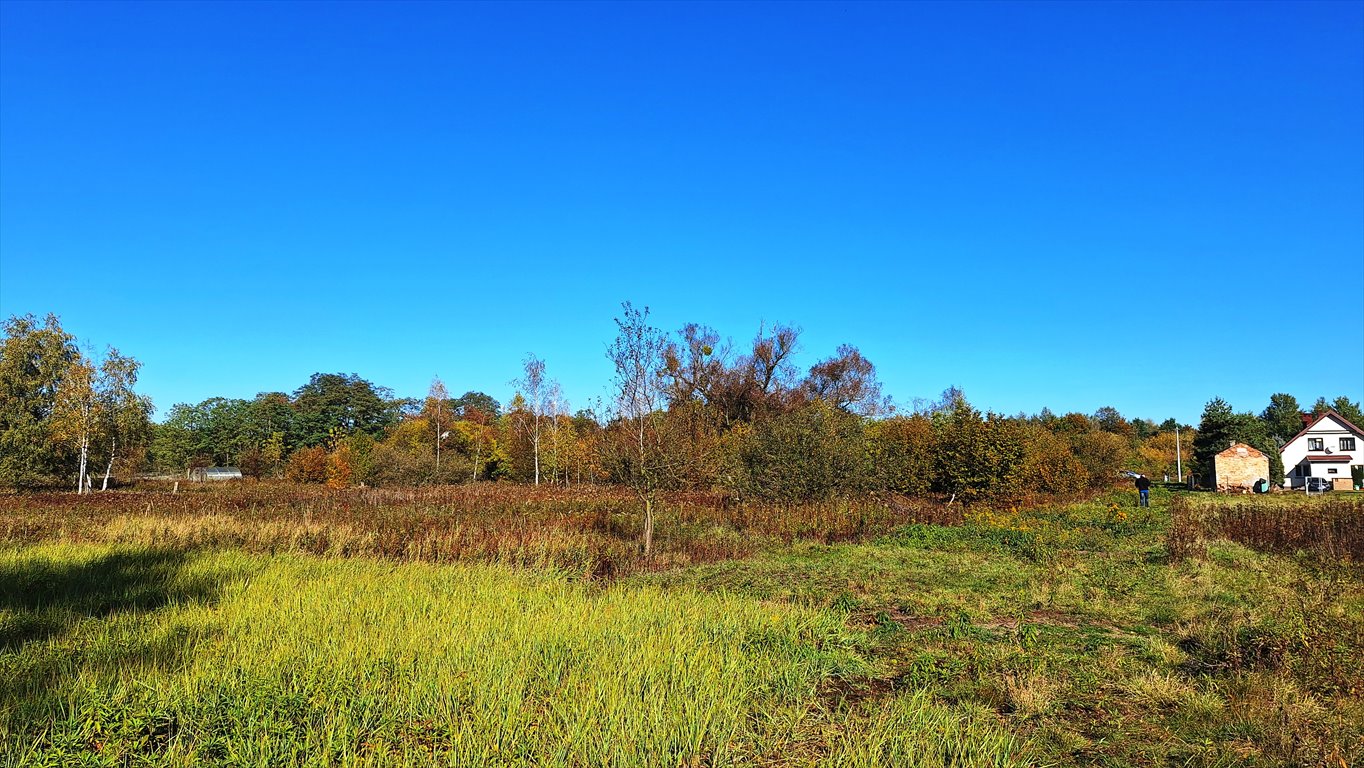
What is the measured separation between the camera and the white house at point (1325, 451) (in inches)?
1858

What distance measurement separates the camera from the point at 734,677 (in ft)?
16.6

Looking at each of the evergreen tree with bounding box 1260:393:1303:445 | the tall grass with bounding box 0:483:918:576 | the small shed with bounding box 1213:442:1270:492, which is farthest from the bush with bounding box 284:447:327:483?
the evergreen tree with bounding box 1260:393:1303:445

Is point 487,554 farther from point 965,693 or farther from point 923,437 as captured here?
point 923,437

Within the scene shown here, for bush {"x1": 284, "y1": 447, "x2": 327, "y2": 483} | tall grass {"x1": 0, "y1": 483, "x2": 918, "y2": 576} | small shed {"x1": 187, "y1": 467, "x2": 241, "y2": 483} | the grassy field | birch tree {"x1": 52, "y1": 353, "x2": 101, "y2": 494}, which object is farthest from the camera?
small shed {"x1": 187, "y1": 467, "x2": 241, "y2": 483}

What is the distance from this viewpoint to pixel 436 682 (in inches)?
181

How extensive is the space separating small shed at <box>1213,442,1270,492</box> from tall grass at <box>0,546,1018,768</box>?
41.0 metres

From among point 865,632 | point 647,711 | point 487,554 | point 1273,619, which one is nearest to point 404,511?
point 487,554

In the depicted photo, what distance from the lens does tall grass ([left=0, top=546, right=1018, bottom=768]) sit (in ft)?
12.5

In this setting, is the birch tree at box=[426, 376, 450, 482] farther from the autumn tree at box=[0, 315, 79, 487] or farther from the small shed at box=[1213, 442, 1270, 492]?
the small shed at box=[1213, 442, 1270, 492]

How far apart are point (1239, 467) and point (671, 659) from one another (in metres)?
44.1

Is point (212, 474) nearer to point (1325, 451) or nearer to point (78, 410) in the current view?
point (78, 410)

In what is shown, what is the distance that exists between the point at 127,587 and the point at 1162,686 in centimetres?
1058

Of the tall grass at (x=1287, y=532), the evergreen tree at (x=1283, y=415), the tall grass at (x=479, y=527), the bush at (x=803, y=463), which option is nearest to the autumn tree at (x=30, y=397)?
the tall grass at (x=479, y=527)

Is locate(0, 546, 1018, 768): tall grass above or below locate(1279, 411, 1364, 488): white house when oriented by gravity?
below
